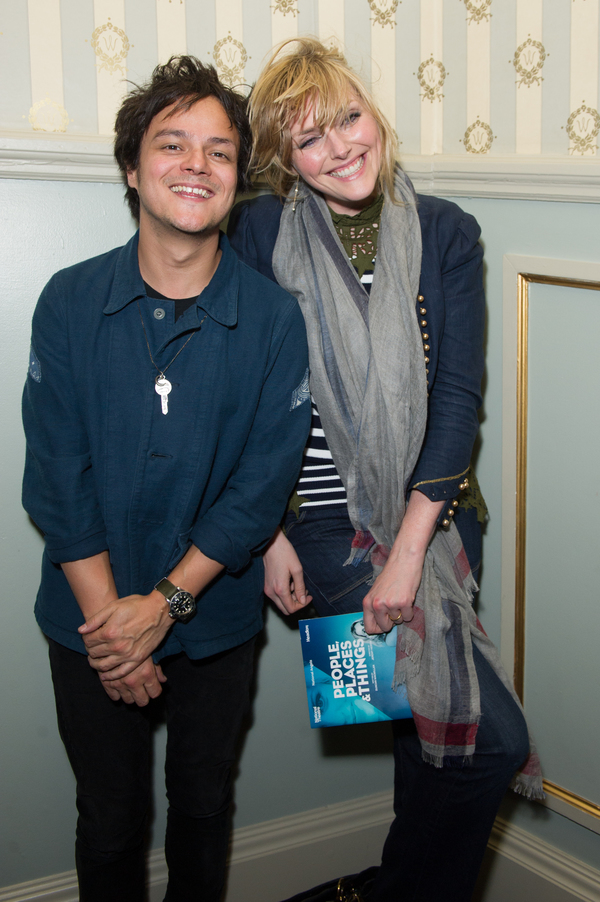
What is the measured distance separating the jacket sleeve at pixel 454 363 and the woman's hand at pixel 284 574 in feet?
0.92

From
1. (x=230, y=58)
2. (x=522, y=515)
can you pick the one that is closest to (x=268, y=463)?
(x=522, y=515)

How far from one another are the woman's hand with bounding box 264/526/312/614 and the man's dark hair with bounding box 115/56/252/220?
2.32 ft

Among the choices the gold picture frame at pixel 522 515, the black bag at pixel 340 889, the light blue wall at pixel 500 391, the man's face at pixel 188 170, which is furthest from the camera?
the black bag at pixel 340 889

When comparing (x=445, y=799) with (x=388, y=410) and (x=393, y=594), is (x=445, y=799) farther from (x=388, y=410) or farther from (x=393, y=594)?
(x=388, y=410)

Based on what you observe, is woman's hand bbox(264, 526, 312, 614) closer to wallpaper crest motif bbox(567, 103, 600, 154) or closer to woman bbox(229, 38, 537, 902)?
woman bbox(229, 38, 537, 902)

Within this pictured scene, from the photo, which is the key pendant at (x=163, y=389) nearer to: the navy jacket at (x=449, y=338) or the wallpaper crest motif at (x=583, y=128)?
the navy jacket at (x=449, y=338)

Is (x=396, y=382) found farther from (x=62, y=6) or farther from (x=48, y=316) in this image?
(x=62, y=6)

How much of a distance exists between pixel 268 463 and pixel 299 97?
625mm

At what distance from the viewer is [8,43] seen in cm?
140

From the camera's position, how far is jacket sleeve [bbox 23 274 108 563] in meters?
1.28

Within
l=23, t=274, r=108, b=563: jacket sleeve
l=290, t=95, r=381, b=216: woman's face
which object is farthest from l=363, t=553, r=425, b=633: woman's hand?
l=290, t=95, r=381, b=216: woman's face

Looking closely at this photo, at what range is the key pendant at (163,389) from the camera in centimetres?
127

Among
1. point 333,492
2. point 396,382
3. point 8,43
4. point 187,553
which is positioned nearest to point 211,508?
point 187,553

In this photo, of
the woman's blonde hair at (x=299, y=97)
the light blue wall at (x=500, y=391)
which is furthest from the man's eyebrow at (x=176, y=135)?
the light blue wall at (x=500, y=391)
